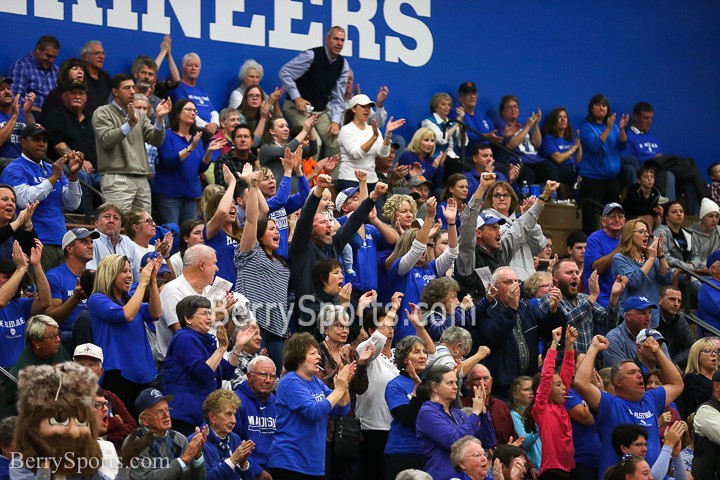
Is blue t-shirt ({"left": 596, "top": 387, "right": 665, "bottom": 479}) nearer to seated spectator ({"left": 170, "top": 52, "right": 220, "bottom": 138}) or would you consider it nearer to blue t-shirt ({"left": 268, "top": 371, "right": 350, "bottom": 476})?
blue t-shirt ({"left": 268, "top": 371, "right": 350, "bottom": 476})

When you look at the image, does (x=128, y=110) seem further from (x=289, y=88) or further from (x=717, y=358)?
(x=717, y=358)

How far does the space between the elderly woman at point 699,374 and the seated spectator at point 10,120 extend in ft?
19.9

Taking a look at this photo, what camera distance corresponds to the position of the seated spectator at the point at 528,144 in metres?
15.5

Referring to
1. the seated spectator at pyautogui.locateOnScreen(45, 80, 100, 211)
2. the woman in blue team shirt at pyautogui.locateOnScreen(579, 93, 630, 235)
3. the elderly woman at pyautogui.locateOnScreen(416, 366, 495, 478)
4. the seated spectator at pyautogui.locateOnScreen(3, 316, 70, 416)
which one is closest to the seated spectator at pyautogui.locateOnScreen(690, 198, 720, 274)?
the woman in blue team shirt at pyautogui.locateOnScreen(579, 93, 630, 235)

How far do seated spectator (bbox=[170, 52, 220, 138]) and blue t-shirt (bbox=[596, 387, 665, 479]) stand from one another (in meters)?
5.93

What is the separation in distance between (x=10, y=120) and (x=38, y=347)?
395cm

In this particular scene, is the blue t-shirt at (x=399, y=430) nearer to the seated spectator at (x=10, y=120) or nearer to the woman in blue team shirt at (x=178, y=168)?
the woman in blue team shirt at (x=178, y=168)

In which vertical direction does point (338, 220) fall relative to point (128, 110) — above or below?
below

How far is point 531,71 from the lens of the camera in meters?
17.5

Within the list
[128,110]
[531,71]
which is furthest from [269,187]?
[531,71]

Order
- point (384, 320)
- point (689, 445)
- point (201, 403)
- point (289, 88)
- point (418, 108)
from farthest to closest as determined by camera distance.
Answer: point (418, 108)
point (289, 88)
point (689, 445)
point (384, 320)
point (201, 403)

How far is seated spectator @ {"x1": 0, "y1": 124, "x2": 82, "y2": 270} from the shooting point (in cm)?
1025

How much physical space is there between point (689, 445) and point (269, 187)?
4.01 m

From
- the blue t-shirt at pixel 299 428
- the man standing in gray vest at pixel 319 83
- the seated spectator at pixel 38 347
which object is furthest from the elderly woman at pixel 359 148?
the seated spectator at pixel 38 347
